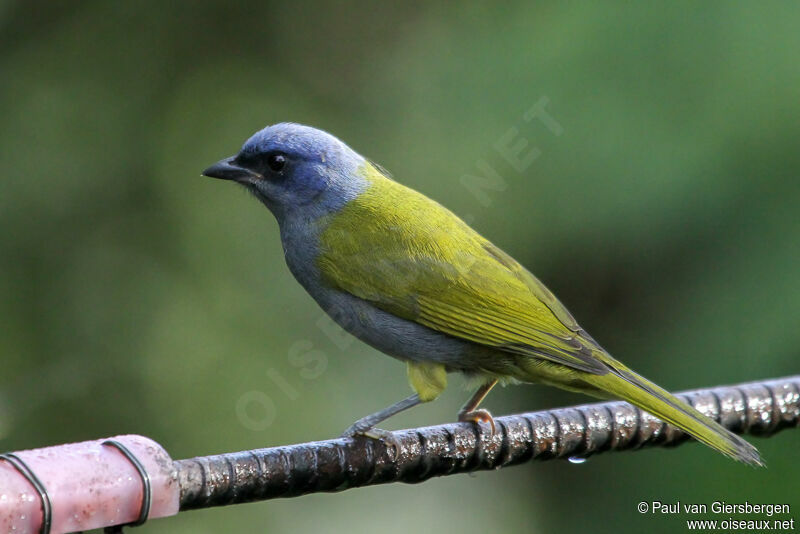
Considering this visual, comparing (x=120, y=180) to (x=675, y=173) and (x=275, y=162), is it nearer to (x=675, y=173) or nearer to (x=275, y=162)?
(x=275, y=162)

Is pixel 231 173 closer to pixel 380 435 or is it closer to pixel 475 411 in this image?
pixel 475 411

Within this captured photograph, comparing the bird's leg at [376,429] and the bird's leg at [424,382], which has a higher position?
the bird's leg at [424,382]

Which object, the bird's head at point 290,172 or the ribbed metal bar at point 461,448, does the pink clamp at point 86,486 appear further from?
the bird's head at point 290,172

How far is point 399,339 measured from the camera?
337 centimetres

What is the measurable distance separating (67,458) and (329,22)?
12.6 feet

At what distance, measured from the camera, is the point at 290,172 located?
12.1ft

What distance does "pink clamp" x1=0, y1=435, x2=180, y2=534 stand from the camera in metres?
1.81

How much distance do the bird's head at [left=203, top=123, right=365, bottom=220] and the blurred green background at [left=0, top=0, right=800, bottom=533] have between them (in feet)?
4.44

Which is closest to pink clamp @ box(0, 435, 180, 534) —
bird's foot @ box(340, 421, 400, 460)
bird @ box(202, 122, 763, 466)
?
bird's foot @ box(340, 421, 400, 460)

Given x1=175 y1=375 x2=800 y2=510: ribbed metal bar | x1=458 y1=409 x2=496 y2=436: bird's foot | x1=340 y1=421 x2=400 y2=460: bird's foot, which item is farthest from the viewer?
x1=458 y1=409 x2=496 y2=436: bird's foot

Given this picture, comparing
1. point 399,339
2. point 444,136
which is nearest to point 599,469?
point 444,136

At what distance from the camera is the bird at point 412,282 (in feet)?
10.8

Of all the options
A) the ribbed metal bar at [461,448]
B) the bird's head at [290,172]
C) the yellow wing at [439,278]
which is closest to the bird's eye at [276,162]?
the bird's head at [290,172]

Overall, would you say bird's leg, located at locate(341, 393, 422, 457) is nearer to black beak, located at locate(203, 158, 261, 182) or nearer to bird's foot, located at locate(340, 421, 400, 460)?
bird's foot, located at locate(340, 421, 400, 460)
